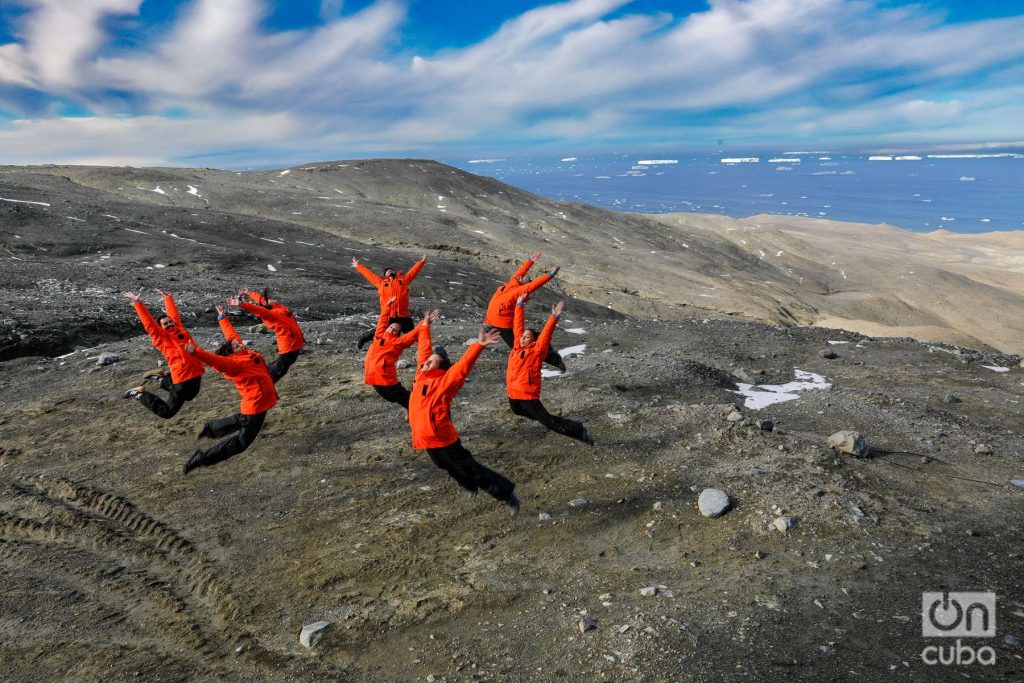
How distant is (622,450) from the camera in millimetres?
A: 12250

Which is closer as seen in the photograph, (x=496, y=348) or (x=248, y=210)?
(x=496, y=348)

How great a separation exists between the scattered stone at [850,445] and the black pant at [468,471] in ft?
22.3

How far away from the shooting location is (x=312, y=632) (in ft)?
25.5

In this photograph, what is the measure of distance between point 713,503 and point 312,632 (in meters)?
6.35

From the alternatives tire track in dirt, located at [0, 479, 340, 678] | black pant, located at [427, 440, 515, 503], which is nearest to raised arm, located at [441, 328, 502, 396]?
black pant, located at [427, 440, 515, 503]

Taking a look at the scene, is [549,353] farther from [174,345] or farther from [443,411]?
[174,345]

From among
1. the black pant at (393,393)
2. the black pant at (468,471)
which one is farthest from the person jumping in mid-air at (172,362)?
the black pant at (468,471)

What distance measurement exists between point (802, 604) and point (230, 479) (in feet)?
32.9

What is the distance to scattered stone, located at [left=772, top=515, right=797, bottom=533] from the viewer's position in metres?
9.21

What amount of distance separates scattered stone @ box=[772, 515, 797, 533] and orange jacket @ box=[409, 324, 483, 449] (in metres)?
5.22

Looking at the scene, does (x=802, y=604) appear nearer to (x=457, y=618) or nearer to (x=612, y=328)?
(x=457, y=618)

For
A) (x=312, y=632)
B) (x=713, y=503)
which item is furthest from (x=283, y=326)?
(x=713, y=503)

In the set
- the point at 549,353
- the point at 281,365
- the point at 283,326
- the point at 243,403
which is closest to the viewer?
the point at 243,403

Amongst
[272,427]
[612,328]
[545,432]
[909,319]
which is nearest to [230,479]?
[272,427]
